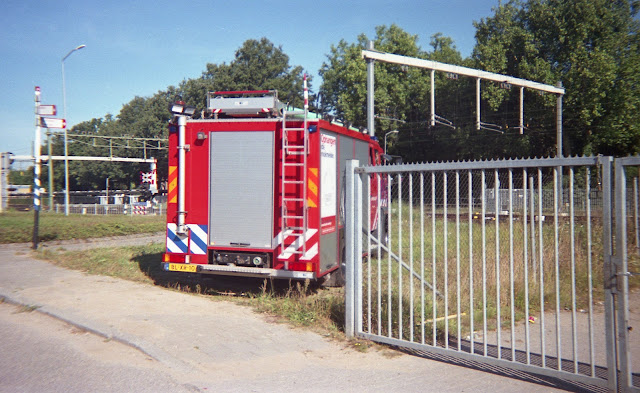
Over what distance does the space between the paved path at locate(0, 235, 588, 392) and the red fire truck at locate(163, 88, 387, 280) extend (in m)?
0.84

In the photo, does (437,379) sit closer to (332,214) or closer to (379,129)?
(332,214)

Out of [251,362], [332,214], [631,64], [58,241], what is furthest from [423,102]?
[251,362]

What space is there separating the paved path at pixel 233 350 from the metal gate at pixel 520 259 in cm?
32

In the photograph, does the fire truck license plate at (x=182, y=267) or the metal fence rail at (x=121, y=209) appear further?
the metal fence rail at (x=121, y=209)

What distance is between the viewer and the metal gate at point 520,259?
429 cm

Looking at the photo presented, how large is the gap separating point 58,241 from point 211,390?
50.0ft

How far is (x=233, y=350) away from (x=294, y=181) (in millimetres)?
2805

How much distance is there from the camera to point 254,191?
7.93 m

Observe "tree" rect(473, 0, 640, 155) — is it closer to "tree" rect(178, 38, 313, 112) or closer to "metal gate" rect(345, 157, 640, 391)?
"tree" rect(178, 38, 313, 112)

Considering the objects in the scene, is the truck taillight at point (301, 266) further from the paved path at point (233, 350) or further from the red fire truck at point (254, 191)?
the paved path at point (233, 350)

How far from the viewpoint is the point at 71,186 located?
241 feet

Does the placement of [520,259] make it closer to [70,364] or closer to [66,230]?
[70,364]

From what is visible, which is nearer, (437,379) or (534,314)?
(437,379)

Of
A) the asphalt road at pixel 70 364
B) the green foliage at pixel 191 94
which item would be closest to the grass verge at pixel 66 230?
the asphalt road at pixel 70 364
